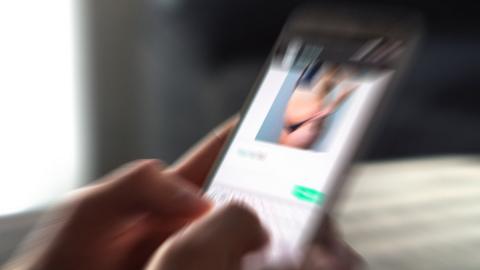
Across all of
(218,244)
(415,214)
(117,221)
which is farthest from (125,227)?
(415,214)

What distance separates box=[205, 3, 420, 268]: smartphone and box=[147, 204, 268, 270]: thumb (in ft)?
0.16

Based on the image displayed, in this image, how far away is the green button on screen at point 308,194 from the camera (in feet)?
1.52

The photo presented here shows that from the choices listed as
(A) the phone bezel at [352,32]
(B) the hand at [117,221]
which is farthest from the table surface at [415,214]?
(B) the hand at [117,221]

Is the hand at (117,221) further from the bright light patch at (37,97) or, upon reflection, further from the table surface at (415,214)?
the bright light patch at (37,97)

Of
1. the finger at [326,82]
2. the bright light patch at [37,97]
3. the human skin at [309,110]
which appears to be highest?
the finger at [326,82]

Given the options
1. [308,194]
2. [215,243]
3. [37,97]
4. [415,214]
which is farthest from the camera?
[37,97]

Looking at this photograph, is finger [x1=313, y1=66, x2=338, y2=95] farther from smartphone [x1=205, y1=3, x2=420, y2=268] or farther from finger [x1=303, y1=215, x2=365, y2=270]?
finger [x1=303, y1=215, x2=365, y2=270]

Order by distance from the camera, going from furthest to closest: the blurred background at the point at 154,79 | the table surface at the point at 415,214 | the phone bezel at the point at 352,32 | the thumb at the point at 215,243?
the blurred background at the point at 154,79, the table surface at the point at 415,214, the phone bezel at the point at 352,32, the thumb at the point at 215,243

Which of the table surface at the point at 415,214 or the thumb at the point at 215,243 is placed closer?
the thumb at the point at 215,243

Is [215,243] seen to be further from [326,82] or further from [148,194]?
[326,82]

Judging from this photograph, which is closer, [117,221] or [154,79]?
[117,221]

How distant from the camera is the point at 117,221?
1.50 ft

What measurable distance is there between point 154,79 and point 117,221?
0.98m

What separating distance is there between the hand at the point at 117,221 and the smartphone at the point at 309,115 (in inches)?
2.4
